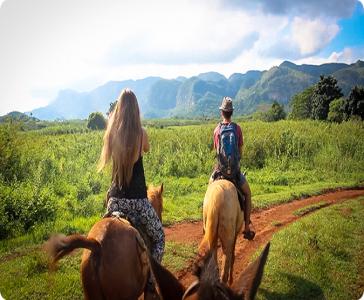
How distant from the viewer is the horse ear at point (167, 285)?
166cm

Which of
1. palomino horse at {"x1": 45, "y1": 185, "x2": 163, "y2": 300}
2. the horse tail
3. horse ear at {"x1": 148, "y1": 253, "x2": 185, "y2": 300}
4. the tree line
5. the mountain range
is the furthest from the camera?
the tree line

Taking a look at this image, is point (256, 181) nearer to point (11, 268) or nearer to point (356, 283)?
point (356, 283)

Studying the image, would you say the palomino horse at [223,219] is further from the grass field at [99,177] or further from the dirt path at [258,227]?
the grass field at [99,177]

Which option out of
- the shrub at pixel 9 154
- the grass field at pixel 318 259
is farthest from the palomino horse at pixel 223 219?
the shrub at pixel 9 154

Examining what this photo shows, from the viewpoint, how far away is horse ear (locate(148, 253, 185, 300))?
1.66 m

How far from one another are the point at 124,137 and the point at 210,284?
236 centimetres

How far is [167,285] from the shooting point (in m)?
1.68

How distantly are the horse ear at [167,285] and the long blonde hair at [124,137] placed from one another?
2024mm

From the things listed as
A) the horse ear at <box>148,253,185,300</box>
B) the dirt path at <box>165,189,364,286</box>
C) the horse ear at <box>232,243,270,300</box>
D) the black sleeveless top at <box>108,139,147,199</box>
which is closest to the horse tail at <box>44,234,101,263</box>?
the black sleeveless top at <box>108,139,147,199</box>

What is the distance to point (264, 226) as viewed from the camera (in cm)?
882

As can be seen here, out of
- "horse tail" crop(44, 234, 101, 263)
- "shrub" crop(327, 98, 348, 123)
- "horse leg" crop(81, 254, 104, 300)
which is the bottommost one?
"horse leg" crop(81, 254, 104, 300)

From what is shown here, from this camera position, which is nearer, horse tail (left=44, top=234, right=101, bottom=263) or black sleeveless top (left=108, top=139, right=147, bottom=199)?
horse tail (left=44, top=234, right=101, bottom=263)

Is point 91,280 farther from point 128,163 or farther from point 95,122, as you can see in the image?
point 95,122

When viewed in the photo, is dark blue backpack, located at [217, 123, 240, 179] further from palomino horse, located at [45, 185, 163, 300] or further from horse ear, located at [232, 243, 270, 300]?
horse ear, located at [232, 243, 270, 300]
